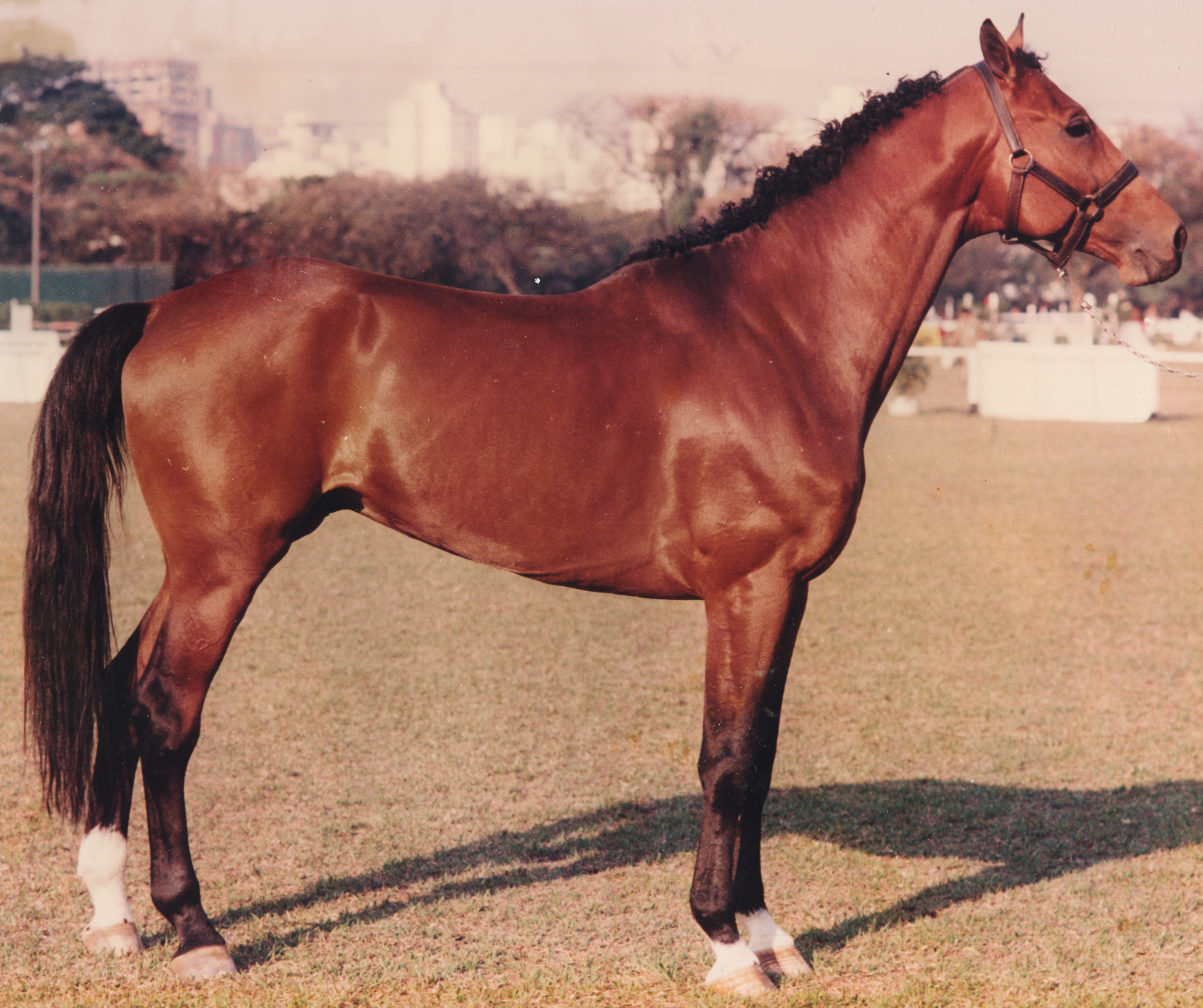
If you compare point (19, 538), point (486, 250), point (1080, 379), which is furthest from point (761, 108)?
point (19, 538)

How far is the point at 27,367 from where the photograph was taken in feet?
67.6

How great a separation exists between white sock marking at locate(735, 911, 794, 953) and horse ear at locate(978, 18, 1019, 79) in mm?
2474

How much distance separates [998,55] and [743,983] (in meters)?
2.63

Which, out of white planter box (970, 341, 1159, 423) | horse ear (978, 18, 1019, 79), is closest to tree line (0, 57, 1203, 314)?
white planter box (970, 341, 1159, 423)

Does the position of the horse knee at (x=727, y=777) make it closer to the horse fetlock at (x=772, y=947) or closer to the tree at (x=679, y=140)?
the horse fetlock at (x=772, y=947)

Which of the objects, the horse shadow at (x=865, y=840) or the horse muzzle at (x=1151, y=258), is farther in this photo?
the horse shadow at (x=865, y=840)

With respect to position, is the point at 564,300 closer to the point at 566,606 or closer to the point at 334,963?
the point at 334,963

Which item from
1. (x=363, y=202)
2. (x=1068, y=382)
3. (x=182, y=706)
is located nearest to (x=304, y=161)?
(x=363, y=202)

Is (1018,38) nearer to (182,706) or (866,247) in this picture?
(866,247)

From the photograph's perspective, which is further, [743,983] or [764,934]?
[764,934]

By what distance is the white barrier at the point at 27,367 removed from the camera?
20.5 metres

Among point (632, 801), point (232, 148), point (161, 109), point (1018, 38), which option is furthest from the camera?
point (232, 148)

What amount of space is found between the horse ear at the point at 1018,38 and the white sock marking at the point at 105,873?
11.2 ft

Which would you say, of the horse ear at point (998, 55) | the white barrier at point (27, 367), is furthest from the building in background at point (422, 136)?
the horse ear at point (998, 55)
